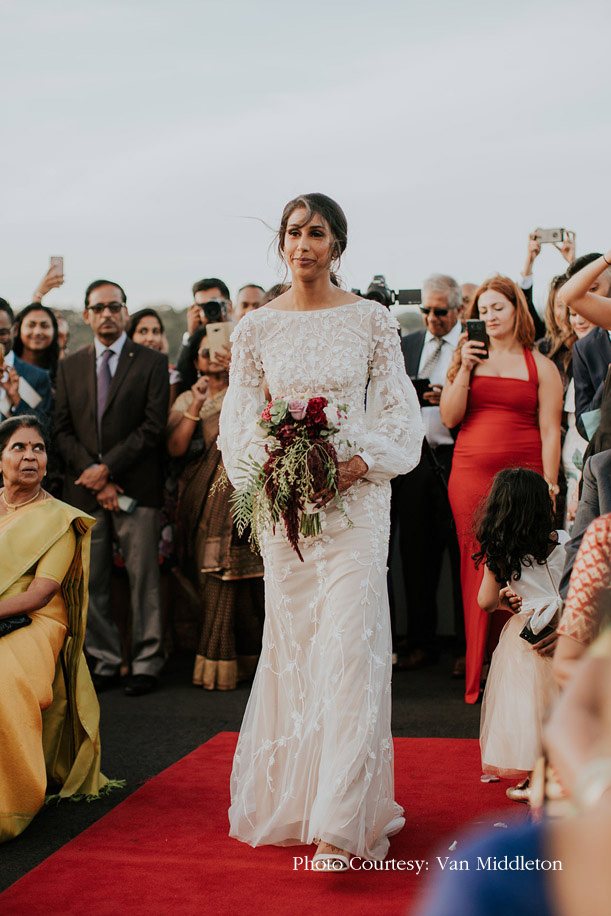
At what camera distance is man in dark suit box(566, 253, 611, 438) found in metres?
5.38

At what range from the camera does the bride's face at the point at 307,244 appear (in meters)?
3.82

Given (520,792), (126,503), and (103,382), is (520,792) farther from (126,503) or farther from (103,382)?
(103,382)

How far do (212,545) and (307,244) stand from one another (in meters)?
3.11

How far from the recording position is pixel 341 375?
3.82 metres

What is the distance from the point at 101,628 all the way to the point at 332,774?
3.32m

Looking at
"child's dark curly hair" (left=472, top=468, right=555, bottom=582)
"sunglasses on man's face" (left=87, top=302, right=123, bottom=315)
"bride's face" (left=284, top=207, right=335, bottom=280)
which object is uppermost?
"bride's face" (left=284, top=207, right=335, bottom=280)

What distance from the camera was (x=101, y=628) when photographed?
650cm

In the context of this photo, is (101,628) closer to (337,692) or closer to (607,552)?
(337,692)

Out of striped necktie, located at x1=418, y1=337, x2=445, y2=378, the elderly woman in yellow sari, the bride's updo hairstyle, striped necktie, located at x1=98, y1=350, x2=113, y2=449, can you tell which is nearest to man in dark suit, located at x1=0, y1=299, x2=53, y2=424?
striped necktie, located at x1=98, y1=350, x2=113, y2=449

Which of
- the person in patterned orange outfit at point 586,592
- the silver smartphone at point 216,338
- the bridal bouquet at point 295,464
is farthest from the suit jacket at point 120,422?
the person in patterned orange outfit at point 586,592

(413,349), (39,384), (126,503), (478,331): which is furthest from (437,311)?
(39,384)

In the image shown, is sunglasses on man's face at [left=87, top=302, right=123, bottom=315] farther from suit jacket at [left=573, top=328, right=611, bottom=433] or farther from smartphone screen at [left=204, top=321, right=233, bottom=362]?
suit jacket at [left=573, top=328, right=611, bottom=433]

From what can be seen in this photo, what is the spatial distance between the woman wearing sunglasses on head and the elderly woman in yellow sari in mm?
1930

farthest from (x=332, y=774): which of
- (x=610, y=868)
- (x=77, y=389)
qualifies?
(x=77, y=389)
